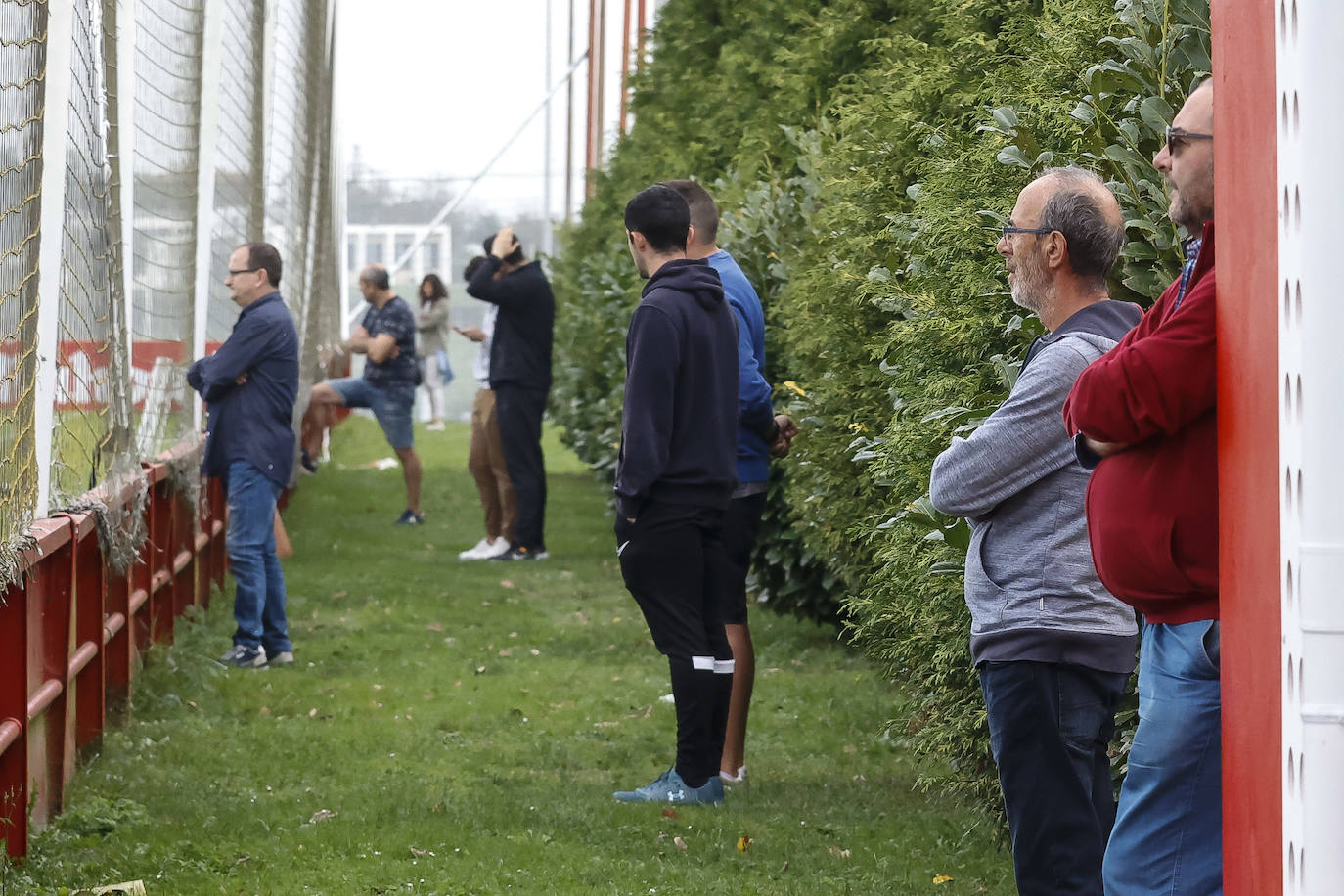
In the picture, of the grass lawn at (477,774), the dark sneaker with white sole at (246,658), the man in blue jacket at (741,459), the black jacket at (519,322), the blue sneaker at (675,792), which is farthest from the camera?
the black jacket at (519,322)

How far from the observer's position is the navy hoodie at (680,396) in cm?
516

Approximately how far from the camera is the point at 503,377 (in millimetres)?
11453

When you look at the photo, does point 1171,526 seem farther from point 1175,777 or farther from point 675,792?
point 675,792

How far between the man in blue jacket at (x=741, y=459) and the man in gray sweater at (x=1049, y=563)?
246cm

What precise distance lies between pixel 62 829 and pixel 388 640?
3770 millimetres

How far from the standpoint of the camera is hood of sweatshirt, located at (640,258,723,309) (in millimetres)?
5254

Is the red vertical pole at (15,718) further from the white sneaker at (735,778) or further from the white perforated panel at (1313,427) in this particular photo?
the white perforated panel at (1313,427)

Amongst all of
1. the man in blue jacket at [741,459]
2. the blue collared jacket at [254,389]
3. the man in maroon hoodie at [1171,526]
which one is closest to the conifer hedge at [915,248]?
the man in blue jacket at [741,459]

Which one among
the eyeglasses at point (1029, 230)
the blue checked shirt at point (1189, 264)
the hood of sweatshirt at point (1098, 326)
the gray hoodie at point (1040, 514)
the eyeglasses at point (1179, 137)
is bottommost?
the gray hoodie at point (1040, 514)

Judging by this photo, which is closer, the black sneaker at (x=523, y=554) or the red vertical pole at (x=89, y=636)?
the red vertical pole at (x=89, y=636)

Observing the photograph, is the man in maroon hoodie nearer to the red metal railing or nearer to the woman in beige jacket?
the red metal railing

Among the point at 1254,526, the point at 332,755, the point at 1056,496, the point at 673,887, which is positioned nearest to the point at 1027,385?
the point at 1056,496

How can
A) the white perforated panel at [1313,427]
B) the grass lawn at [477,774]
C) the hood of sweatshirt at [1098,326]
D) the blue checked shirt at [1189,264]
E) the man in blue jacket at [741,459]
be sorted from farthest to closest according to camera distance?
the man in blue jacket at [741,459] < the grass lawn at [477,774] < the hood of sweatshirt at [1098,326] < the blue checked shirt at [1189,264] < the white perforated panel at [1313,427]

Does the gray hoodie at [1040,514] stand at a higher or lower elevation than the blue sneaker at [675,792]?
higher
